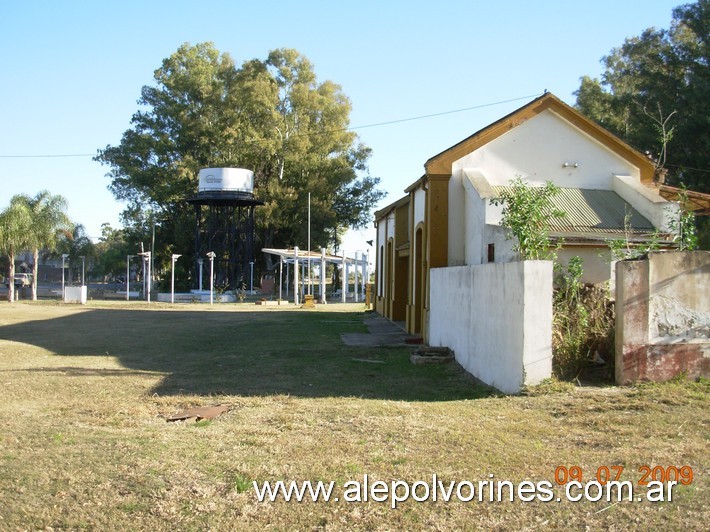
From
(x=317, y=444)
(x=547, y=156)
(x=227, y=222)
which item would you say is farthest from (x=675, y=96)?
(x=227, y=222)

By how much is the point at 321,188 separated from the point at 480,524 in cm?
4964

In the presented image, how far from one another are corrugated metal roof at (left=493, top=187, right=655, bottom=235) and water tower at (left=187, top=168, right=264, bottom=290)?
34.2 metres

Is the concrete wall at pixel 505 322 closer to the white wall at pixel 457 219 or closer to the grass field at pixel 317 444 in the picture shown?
the grass field at pixel 317 444

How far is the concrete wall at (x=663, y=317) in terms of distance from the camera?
8.82 meters

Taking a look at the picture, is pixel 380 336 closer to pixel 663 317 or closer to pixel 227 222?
pixel 663 317

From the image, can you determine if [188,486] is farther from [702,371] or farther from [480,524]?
[702,371]

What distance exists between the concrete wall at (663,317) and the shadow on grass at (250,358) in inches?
85.0

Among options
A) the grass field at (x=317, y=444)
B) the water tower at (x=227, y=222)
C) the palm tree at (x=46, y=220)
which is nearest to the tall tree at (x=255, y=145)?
the water tower at (x=227, y=222)

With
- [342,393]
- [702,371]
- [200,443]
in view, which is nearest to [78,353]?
[342,393]

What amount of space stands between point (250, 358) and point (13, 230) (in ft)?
99.4

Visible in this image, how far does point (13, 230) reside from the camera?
3850 cm

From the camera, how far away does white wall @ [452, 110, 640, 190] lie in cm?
1652

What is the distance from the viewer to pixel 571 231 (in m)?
14.2

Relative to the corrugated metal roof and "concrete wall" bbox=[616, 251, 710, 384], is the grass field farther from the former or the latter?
the corrugated metal roof
